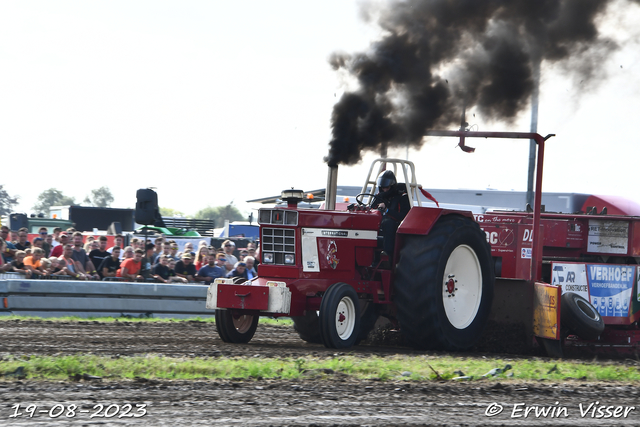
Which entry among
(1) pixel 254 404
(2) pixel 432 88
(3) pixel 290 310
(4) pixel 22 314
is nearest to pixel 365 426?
(1) pixel 254 404

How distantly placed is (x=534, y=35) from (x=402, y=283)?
3680 mm

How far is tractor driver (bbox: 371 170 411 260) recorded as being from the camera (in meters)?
8.91

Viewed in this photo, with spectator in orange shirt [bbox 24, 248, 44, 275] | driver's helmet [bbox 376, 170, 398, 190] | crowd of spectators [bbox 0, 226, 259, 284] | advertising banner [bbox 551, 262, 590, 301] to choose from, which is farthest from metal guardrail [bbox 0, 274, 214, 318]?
advertising banner [bbox 551, 262, 590, 301]

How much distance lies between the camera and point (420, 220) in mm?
8695

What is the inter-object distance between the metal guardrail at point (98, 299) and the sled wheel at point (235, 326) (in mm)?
3652

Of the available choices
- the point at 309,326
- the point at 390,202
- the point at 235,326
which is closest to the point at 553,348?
the point at 390,202

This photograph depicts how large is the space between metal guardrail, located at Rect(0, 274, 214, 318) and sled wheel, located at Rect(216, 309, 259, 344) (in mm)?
3652

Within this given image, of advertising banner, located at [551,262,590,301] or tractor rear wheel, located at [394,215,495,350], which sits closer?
tractor rear wheel, located at [394,215,495,350]

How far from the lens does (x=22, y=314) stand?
37.6 ft

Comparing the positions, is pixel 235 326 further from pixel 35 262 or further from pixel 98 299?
pixel 35 262

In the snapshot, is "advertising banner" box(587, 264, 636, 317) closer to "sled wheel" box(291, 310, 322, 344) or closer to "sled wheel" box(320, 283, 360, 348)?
"sled wheel" box(320, 283, 360, 348)

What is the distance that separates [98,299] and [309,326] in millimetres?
3954

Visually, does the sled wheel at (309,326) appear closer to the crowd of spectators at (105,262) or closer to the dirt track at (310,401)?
the dirt track at (310,401)

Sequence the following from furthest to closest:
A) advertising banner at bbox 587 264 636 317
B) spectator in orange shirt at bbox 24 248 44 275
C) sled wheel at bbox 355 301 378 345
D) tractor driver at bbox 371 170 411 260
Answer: spectator in orange shirt at bbox 24 248 44 275 < advertising banner at bbox 587 264 636 317 < sled wheel at bbox 355 301 378 345 < tractor driver at bbox 371 170 411 260
